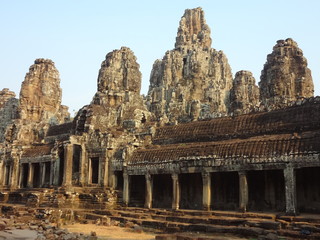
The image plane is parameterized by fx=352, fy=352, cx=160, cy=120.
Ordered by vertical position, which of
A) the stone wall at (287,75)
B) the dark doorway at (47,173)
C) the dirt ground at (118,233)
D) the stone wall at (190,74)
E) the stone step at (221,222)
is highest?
the stone wall at (190,74)

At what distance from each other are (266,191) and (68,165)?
1494 centimetres

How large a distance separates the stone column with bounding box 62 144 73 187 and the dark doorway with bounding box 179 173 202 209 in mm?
8949

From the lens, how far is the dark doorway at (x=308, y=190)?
18078 mm

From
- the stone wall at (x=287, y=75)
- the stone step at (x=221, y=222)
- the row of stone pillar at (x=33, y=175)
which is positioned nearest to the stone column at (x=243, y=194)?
the stone step at (x=221, y=222)

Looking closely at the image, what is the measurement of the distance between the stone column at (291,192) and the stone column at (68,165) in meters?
16.1

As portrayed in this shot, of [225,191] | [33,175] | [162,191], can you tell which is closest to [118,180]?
[162,191]

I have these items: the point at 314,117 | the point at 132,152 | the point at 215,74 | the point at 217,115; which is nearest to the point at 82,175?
the point at 132,152

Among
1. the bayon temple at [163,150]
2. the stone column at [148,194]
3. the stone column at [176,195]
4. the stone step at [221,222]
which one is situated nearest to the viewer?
the stone step at [221,222]

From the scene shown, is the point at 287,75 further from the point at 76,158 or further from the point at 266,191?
the point at 76,158

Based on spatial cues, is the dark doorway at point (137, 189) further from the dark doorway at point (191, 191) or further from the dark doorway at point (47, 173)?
the dark doorway at point (47, 173)

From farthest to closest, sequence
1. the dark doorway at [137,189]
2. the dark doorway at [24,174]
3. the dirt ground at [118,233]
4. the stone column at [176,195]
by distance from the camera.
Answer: the dark doorway at [24,174] < the dark doorway at [137,189] < the stone column at [176,195] < the dirt ground at [118,233]

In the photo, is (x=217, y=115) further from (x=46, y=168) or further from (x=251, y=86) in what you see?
(x=251, y=86)

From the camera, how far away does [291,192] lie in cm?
1652

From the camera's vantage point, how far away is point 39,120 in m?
44.0
